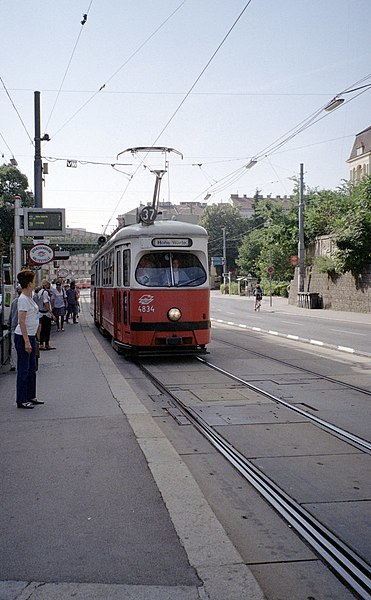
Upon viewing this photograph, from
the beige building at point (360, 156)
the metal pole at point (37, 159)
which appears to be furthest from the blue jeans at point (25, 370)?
the beige building at point (360, 156)

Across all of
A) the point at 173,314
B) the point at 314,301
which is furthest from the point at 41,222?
the point at 314,301

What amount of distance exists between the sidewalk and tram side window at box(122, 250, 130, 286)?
6.13 meters

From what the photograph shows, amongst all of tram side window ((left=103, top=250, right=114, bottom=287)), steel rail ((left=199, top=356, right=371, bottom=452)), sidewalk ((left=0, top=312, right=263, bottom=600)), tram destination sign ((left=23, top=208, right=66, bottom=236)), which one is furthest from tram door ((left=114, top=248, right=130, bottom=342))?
sidewalk ((left=0, top=312, right=263, bottom=600))

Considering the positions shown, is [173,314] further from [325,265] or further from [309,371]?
[325,265]

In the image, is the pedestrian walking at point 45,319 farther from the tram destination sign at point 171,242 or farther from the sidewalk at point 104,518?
the sidewalk at point 104,518

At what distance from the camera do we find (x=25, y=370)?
8.84 metres

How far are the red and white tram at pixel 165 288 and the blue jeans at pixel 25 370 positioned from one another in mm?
4909

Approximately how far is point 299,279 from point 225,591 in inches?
1641

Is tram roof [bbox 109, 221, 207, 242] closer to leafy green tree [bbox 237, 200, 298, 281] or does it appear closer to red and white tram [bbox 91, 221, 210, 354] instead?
red and white tram [bbox 91, 221, 210, 354]

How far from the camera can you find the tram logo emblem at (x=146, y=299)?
1392cm

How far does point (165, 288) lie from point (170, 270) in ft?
1.59

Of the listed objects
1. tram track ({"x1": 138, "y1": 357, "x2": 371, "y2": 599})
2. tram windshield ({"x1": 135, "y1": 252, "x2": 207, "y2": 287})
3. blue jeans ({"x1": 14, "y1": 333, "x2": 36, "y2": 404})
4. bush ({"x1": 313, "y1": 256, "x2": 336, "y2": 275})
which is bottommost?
tram track ({"x1": 138, "y1": 357, "x2": 371, "y2": 599})

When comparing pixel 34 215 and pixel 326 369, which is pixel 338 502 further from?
pixel 34 215

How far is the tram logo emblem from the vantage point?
13922 millimetres
